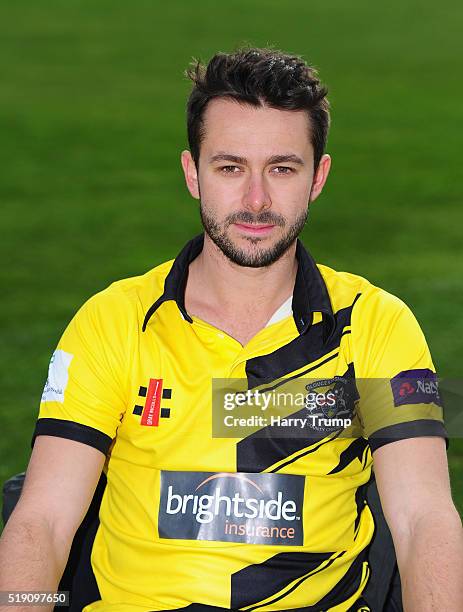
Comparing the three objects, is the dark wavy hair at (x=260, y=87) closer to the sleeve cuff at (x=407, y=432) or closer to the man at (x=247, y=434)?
the man at (x=247, y=434)

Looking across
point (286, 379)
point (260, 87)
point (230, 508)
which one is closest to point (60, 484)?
point (230, 508)

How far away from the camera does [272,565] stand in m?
3.34

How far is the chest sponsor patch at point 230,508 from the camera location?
3.35 metres

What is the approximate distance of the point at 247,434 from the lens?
3.42 meters

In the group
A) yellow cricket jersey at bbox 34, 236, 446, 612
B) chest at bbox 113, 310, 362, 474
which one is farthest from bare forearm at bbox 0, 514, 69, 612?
chest at bbox 113, 310, 362, 474

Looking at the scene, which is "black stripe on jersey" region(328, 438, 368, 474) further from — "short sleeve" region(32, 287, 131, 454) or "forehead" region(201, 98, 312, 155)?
"forehead" region(201, 98, 312, 155)

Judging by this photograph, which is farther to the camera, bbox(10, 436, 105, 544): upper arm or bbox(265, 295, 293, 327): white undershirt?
bbox(265, 295, 293, 327): white undershirt

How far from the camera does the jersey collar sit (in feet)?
11.6

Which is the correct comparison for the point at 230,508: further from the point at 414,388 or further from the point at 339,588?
the point at 414,388

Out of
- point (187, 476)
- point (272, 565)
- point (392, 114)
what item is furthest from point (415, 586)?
point (392, 114)

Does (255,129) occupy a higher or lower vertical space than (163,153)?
lower

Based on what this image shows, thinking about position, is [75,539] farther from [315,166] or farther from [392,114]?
[392,114]

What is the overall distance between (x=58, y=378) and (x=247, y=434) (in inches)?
19.2

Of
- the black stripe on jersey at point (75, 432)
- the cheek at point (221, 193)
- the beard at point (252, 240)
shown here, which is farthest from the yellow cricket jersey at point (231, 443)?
the cheek at point (221, 193)
